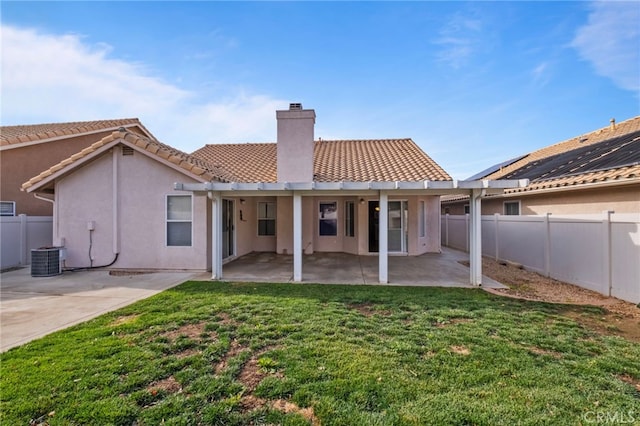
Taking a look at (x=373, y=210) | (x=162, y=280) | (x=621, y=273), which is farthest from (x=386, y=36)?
(x=162, y=280)

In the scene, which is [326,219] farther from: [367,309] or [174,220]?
[367,309]

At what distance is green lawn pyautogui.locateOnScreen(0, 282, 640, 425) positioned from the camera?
286 cm

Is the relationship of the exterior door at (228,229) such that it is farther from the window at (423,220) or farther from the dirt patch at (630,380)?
the dirt patch at (630,380)

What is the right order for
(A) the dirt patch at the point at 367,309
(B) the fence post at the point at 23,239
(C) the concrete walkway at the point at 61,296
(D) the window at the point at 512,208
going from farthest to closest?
(D) the window at the point at 512,208 → (B) the fence post at the point at 23,239 → (A) the dirt patch at the point at 367,309 → (C) the concrete walkway at the point at 61,296

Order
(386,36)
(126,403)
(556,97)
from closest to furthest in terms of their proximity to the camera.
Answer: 1. (126,403)
2. (386,36)
3. (556,97)

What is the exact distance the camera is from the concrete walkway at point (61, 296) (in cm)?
509

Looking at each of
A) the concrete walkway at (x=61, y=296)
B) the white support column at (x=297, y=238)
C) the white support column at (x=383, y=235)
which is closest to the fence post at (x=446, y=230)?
the white support column at (x=383, y=235)

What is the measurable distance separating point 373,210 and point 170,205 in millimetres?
8397

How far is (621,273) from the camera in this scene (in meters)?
6.72

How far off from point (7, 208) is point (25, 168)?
1.86 meters

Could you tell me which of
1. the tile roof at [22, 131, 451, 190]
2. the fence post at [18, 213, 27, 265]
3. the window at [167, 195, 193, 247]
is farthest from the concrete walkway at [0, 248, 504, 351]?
the tile roof at [22, 131, 451, 190]

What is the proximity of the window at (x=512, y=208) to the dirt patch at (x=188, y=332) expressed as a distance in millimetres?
13641

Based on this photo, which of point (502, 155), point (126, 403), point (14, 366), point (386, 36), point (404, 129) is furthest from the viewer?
point (502, 155)

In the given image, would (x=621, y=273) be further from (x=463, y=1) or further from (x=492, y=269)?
(x=463, y=1)
